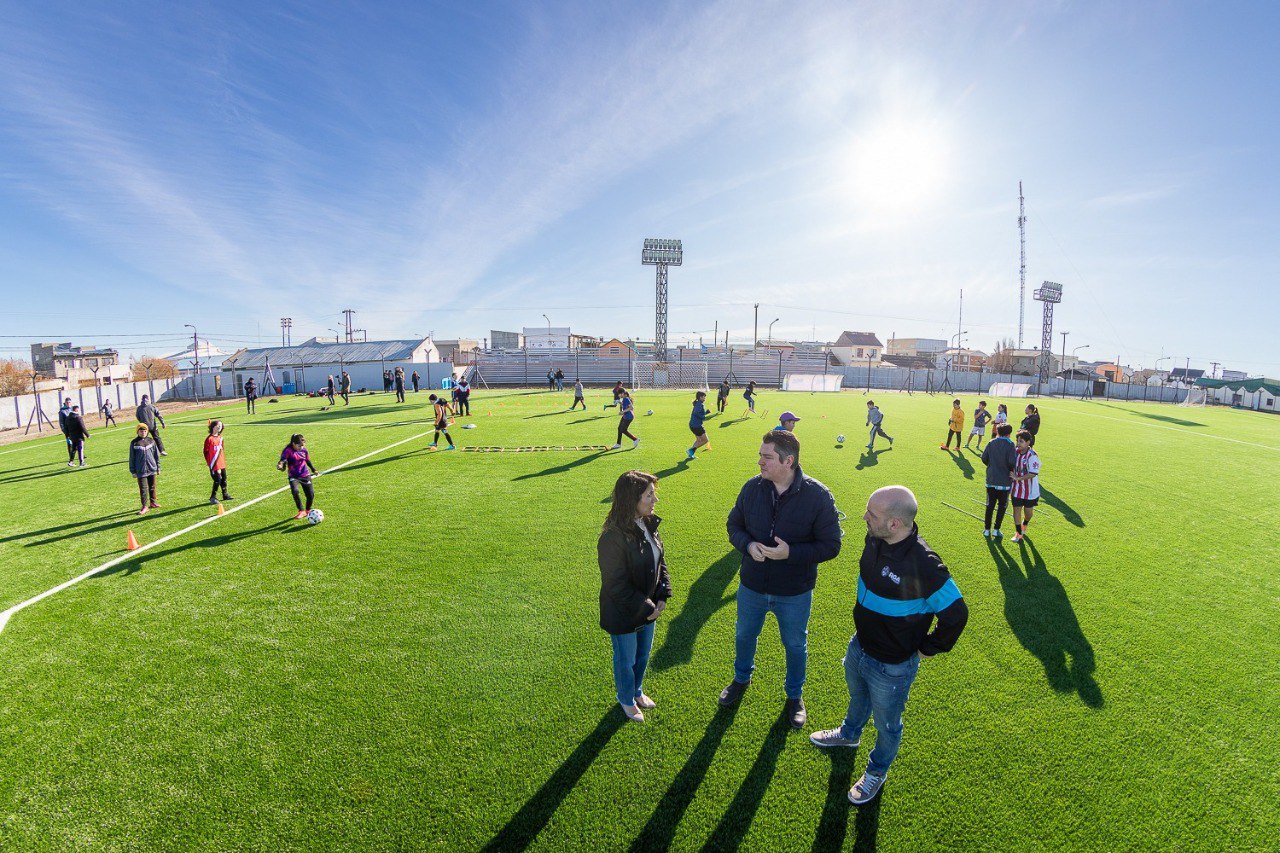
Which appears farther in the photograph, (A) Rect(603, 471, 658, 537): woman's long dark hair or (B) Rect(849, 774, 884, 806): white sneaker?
(A) Rect(603, 471, 658, 537): woman's long dark hair

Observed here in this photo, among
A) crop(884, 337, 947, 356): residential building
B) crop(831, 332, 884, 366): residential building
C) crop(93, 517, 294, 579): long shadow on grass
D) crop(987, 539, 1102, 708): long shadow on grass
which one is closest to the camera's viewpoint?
crop(987, 539, 1102, 708): long shadow on grass

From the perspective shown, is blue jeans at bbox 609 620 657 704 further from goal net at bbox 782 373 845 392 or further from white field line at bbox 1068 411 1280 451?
goal net at bbox 782 373 845 392

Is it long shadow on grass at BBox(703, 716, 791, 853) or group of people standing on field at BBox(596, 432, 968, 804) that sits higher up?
group of people standing on field at BBox(596, 432, 968, 804)

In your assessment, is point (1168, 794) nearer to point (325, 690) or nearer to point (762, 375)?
point (325, 690)

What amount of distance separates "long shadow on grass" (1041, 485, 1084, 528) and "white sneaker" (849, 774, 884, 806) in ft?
28.1

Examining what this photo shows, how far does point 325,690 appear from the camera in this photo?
15.1ft

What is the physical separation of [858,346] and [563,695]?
340ft

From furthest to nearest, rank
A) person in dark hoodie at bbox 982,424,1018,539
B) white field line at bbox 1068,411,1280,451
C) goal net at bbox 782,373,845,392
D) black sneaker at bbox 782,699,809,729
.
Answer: goal net at bbox 782,373,845,392
white field line at bbox 1068,411,1280,451
person in dark hoodie at bbox 982,424,1018,539
black sneaker at bbox 782,699,809,729

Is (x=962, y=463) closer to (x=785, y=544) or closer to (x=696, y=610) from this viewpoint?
(x=696, y=610)

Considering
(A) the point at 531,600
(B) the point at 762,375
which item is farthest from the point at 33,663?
(B) the point at 762,375

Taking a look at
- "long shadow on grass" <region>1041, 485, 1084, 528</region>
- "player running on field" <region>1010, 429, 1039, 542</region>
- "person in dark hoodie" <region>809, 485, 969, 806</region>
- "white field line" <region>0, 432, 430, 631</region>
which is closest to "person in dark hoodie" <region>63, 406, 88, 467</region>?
"white field line" <region>0, 432, 430, 631</region>

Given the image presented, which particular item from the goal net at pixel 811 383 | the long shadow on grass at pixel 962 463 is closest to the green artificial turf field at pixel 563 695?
the long shadow on grass at pixel 962 463

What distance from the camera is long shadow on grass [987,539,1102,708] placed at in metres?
4.70

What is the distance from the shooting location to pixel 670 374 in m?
57.5
